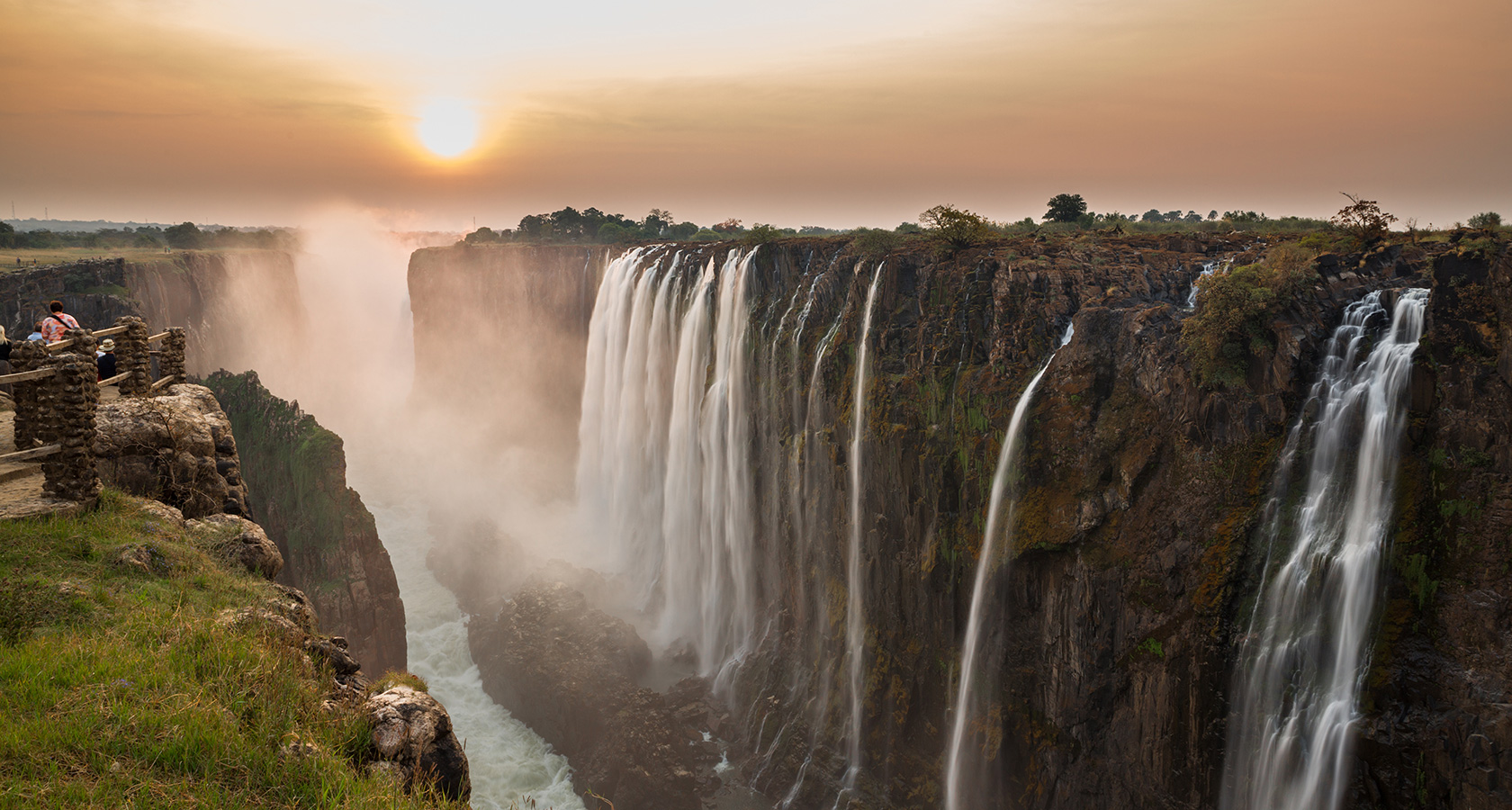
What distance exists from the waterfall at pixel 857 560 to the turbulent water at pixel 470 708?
957cm

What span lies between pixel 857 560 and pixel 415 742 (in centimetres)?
1921

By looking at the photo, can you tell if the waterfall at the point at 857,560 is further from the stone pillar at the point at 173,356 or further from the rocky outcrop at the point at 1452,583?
the stone pillar at the point at 173,356

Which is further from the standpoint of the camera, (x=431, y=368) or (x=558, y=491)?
(x=431, y=368)

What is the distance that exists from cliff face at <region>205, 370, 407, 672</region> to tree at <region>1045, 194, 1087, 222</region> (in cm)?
3314

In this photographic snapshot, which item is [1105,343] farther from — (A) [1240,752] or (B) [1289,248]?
(A) [1240,752]

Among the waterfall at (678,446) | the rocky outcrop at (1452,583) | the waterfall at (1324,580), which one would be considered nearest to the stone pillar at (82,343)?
the waterfall at (1324,580)

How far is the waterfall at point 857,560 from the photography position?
969 inches

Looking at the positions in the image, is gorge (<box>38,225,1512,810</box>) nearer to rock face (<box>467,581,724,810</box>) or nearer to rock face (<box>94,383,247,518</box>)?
rock face (<box>467,581,724,810</box>)

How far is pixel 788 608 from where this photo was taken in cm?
2931

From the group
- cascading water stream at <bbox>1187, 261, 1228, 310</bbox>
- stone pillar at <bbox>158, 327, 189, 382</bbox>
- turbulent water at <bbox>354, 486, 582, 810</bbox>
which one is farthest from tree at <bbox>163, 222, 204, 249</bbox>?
cascading water stream at <bbox>1187, 261, 1228, 310</bbox>

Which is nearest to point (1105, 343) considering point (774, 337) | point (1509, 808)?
point (1509, 808)

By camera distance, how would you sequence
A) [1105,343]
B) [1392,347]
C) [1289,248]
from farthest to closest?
[1105,343] < [1289,248] < [1392,347]

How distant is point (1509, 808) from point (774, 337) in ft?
77.3

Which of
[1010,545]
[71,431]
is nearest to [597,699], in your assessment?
[1010,545]
